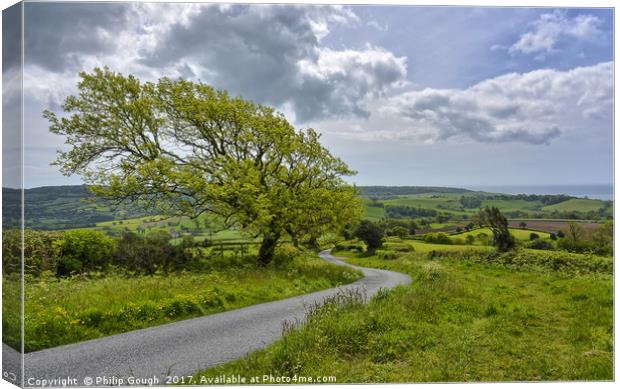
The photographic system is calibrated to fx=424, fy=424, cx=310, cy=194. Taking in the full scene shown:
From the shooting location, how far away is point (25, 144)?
8297mm

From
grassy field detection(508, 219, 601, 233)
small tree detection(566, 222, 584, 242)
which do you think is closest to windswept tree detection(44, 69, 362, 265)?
grassy field detection(508, 219, 601, 233)

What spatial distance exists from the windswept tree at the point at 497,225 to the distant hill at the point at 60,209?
8.04m

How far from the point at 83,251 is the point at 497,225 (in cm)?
936

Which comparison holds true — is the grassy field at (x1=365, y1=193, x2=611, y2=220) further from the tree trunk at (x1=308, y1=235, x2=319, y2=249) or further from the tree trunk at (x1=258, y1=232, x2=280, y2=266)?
the tree trunk at (x1=258, y1=232, x2=280, y2=266)

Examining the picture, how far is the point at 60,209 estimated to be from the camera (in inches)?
341

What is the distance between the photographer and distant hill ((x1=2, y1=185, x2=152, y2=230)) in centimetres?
824

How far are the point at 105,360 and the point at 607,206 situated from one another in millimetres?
10715

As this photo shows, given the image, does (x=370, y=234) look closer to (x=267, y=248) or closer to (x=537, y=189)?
(x=267, y=248)

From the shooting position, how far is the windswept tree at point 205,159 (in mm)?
9555

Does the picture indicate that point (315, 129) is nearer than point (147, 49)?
A: No

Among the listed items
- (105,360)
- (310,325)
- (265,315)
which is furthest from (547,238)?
(105,360)

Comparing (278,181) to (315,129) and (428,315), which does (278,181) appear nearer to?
(315,129)

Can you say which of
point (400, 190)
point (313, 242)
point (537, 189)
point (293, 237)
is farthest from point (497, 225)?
point (293, 237)

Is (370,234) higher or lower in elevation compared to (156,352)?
higher
